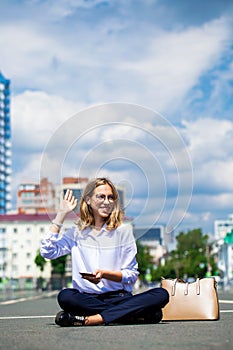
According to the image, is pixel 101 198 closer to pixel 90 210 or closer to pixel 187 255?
pixel 90 210

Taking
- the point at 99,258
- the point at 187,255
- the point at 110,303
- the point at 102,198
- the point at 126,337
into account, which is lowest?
the point at 126,337

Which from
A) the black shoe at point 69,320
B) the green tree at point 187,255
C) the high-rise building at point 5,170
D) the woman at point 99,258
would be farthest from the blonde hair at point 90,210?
the high-rise building at point 5,170

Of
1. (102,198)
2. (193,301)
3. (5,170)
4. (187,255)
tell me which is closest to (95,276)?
(102,198)

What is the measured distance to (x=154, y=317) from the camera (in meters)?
7.26

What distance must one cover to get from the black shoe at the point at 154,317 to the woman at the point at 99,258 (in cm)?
12

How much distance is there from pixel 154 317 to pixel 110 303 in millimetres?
518

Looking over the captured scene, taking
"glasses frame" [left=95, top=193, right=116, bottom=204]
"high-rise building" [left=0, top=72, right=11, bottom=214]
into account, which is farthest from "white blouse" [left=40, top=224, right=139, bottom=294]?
"high-rise building" [left=0, top=72, right=11, bottom=214]

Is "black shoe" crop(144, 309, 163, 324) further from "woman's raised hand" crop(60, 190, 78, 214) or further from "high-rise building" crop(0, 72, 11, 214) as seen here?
"high-rise building" crop(0, 72, 11, 214)

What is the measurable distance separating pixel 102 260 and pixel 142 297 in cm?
52

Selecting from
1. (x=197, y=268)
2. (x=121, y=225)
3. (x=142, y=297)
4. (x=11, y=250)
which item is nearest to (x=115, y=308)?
(x=142, y=297)

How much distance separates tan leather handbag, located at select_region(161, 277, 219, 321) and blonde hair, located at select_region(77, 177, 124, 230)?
126 cm

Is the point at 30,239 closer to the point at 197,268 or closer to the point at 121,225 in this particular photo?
the point at 197,268

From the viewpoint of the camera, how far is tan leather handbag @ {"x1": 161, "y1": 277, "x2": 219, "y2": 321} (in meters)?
7.66

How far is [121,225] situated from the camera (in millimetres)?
6977
